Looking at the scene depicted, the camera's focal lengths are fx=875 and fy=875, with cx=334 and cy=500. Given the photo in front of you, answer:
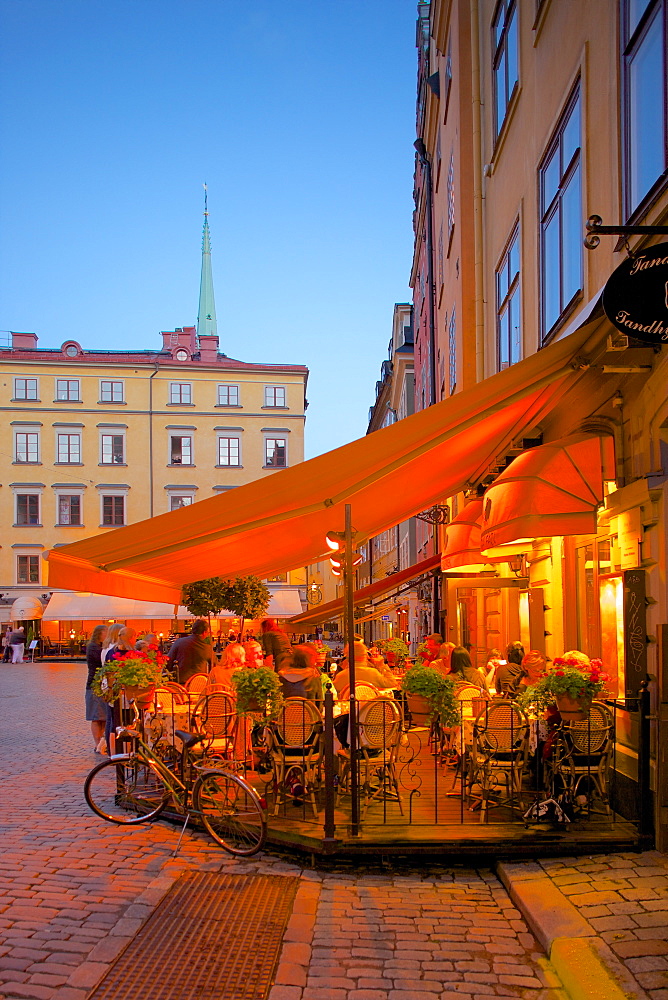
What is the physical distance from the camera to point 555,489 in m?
7.61

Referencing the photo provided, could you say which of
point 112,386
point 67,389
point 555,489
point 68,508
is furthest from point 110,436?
point 555,489

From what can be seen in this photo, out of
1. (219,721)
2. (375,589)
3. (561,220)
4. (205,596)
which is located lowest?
(219,721)

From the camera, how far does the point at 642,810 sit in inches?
264

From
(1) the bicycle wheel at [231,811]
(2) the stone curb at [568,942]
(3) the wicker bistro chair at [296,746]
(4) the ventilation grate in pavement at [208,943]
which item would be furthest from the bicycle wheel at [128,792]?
(2) the stone curb at [568,942]

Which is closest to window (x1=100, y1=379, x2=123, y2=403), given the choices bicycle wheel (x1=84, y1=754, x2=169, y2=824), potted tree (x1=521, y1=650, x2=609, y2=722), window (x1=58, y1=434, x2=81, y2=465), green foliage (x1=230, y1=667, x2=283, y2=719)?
window (x1=58, y1=434, x2=81, y2=465)

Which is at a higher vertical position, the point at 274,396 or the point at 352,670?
the point at 274,396

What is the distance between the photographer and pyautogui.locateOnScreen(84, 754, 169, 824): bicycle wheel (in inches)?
321

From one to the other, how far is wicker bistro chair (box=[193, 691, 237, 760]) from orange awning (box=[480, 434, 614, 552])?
3.26 m

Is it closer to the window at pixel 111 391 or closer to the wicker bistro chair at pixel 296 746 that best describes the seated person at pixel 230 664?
the wicker bistro chair at pixel 296 746

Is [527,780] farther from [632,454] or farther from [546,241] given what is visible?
[546,241]

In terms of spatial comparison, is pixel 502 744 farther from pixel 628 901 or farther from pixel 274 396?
pixel 274 396

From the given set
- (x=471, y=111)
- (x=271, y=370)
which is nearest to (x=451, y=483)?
(x=471, y=111)

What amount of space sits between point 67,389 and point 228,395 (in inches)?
392

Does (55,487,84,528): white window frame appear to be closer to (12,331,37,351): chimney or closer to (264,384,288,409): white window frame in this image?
(12,331,37,351): chimney
